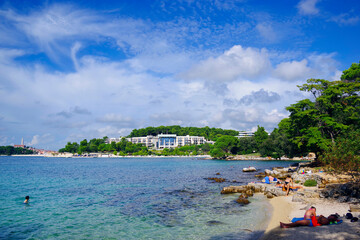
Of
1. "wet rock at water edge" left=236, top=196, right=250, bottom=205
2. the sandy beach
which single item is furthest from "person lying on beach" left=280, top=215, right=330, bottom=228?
"wet rock at water edge" left=236, top=196, right=250, bottom=205

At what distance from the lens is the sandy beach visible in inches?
422

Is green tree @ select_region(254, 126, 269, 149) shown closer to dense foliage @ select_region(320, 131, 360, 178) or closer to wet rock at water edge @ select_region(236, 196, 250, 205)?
wet rock at water edge @ select_region(236, 196, 250, 205)

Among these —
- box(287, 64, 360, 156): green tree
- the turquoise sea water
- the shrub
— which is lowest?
the turquoise sea water

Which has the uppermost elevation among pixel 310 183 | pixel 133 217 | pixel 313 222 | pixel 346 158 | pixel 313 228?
pixel 346 158

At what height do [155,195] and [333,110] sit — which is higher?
[333,110]

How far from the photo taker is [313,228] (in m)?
12.0

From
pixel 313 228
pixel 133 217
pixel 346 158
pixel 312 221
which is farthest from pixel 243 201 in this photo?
pixel 133 217

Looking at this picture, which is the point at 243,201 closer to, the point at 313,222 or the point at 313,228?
the point at 313,222

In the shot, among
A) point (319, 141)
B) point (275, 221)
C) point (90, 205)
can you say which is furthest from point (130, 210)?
point (319, 141)

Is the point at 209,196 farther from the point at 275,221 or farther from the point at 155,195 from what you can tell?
the point at 275,221

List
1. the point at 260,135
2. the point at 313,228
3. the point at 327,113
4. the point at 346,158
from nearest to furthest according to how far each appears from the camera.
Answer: the point at 313,228 < the point at 346,158 < the point at 327,113 < the point at 260,135

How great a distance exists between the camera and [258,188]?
88.4 feet

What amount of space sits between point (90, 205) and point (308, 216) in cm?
1758

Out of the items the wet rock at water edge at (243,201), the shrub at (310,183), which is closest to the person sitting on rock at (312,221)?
the wet rock at water edge at (243,201)
